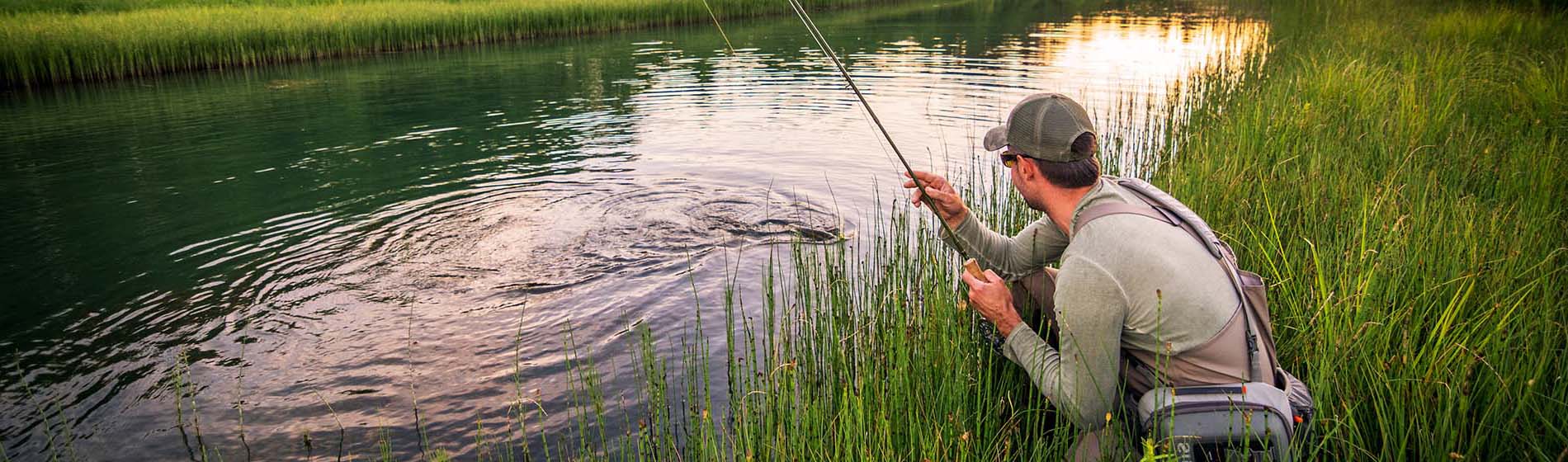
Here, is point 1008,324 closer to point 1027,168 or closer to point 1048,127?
point 1027,168

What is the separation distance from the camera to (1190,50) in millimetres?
17172

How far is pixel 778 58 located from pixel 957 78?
17.3ft

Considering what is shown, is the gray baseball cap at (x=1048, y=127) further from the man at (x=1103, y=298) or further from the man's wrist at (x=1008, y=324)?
the man's wrist at (x=1008, y=324)

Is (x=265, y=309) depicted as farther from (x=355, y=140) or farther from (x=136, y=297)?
(x=355, y=140)

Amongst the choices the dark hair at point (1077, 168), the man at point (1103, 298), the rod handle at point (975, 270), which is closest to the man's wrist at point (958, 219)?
the rod handle at point (975, 270)

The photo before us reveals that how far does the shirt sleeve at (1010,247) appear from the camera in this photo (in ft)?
10.3

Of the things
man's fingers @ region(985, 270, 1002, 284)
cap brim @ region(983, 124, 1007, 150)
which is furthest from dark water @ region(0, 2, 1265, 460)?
cap brim @ region(983, 124, 1007, 150)

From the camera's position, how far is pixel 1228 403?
216cm

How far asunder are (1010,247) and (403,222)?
5.58 meters

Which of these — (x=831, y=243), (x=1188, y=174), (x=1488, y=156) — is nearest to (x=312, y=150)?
(x=831, y=243)

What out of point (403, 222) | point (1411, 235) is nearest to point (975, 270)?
point (1411, 235)

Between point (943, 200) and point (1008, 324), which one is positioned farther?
point (943, 200)

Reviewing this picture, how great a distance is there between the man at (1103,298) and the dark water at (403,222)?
2134 millimetres

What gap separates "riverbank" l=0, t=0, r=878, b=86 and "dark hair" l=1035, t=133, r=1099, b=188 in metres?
16.1
